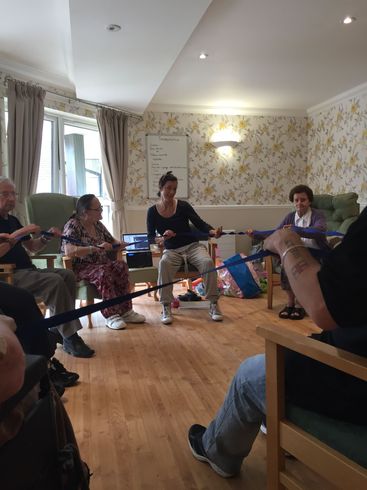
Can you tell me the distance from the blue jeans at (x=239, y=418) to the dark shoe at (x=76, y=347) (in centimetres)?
137

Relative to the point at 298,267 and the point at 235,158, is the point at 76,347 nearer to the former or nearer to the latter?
the point at 298,267

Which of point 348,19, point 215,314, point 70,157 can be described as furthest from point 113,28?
point 215,314

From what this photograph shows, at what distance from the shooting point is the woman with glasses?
2932 millimetres

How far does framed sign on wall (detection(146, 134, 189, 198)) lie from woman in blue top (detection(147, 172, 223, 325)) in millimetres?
1900

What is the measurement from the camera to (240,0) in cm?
277

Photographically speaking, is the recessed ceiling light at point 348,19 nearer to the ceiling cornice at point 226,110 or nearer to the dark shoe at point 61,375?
the ceiling cornice at point 226,110

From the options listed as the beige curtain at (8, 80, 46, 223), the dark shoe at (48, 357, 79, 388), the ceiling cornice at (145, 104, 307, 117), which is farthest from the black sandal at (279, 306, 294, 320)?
the ceiling cornice at (145, 104, 307, 117)

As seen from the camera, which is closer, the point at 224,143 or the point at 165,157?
the point at 165,157

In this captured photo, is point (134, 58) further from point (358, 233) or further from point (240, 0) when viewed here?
point (358, 233)

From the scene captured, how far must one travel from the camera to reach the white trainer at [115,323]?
10.1ft

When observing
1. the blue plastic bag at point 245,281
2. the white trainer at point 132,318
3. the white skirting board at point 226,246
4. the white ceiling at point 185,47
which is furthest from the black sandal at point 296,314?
the white ceiling at point 185,47

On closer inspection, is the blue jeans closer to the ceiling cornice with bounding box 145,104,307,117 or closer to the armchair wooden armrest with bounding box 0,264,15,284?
the armchair wooden armrest with bounding box 0,264,15,284

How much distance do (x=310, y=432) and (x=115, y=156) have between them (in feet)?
14.8

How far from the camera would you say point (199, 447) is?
145cm
